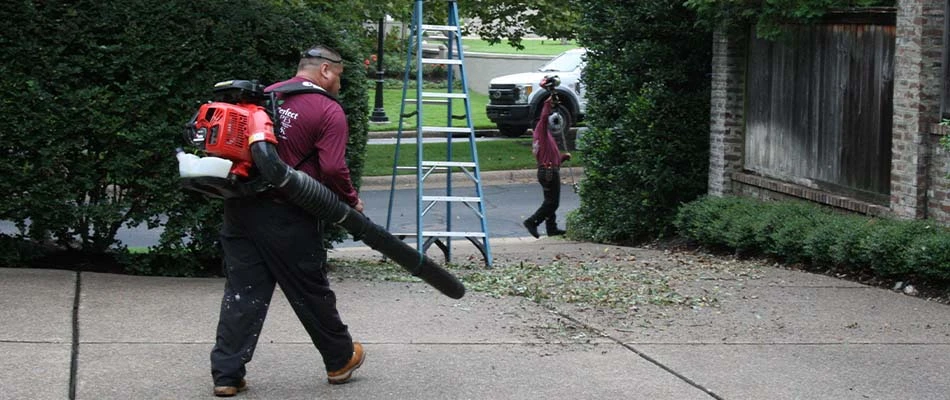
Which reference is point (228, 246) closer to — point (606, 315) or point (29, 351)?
point (29, 351)

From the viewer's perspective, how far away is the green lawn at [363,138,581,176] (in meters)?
20.1

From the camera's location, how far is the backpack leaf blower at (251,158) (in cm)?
556

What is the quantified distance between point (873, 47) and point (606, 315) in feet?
12.4

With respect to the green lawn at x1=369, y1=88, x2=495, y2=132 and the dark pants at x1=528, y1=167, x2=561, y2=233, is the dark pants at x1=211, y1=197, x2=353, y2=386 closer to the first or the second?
the dark pants at x1=528, y1=167, x2=561, y2=233

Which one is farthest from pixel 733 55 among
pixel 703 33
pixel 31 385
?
pixel 31 385

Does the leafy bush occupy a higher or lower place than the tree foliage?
lower

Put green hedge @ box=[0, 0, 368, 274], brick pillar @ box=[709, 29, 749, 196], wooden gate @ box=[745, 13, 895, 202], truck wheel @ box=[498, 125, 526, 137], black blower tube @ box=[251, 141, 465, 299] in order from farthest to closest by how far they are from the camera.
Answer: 1. truck wheel @ box=[498, 125, 526, 137]
2. brick pillar @ box=[709, 29, 749, 196]
3. wooden gate @ box=[745, 13, 895, 202]
4. green hedge @ box=[0, 0, 368, 274]
5. black blower tube @ box=[251, 141, 465, 299]

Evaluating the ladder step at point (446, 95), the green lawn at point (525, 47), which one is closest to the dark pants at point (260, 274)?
the ladder step at point (446, 95)

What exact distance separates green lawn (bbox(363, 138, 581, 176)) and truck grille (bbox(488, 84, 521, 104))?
3.63 feet

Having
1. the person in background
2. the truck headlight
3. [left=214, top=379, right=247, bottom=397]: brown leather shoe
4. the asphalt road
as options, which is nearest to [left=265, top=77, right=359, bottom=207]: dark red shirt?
[left=214, top=379, right=247, bottom=397]: brown leather shoe

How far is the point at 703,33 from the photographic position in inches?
492

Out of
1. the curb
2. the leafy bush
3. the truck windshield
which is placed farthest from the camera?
the truck windshield

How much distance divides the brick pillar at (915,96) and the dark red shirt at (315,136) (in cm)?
523

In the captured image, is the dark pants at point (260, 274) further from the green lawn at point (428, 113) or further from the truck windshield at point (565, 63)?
the truck windshield at point (565, 63)
